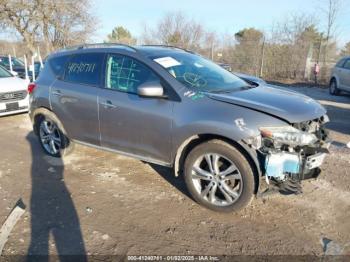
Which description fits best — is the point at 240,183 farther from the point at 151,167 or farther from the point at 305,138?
the point at 151,167

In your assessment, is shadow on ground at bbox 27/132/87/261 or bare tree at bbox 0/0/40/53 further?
bare tree at bbox 0/0/40/53

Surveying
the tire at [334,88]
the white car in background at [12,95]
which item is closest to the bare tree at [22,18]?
the white car in background at [12,95]

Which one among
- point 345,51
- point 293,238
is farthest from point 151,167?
point 345,51

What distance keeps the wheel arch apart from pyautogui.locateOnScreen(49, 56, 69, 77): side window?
8.15ft

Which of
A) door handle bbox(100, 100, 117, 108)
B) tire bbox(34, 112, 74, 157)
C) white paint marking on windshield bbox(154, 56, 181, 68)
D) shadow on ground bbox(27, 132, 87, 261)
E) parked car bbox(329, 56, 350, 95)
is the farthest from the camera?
parked car bbox(329, 56, 350, 95)

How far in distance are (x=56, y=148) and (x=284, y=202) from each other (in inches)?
146

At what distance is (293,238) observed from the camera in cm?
334

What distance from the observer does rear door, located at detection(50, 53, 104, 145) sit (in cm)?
471

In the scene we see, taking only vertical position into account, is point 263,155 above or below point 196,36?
below

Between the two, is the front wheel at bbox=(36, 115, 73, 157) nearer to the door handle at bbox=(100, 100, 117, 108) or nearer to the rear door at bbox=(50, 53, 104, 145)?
the rear door at bbox=(50, 53, 104, 145)

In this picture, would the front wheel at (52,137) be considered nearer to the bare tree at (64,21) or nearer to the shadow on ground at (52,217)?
the shadow on ground at (52,217)

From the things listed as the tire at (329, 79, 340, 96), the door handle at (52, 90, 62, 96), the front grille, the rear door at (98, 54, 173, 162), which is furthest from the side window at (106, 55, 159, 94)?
the tire at (329, 79, 340, 96)

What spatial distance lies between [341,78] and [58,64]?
10.7 meters

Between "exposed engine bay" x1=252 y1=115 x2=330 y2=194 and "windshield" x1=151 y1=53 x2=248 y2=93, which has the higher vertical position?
"windshield" x1=151 y1=53 x2=248 y2=93
